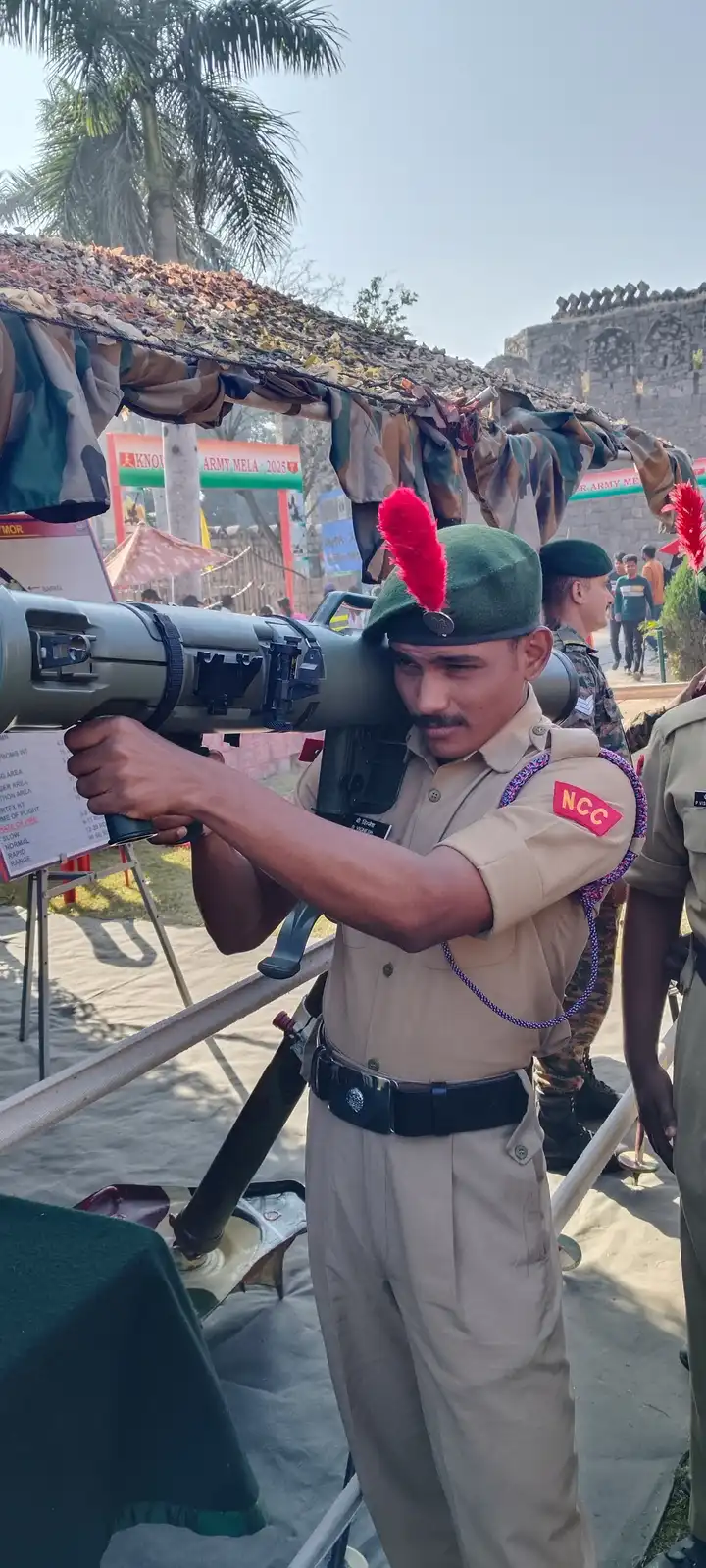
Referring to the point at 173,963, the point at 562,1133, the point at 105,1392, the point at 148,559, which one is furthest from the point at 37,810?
the point at 148,559

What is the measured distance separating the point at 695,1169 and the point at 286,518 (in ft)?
49.4

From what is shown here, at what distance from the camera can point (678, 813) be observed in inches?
80.6

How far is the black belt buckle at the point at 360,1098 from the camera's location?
61.7 inches

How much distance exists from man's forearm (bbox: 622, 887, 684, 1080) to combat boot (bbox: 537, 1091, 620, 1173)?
165cm

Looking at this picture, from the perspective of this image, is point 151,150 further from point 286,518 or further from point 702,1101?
point 702,1101

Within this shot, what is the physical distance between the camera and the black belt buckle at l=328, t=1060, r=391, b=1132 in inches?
61.7

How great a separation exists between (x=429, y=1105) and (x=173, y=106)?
593 inches

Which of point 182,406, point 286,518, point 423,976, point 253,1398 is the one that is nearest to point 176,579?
point 286,518

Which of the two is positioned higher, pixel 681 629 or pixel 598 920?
pixel 681 629

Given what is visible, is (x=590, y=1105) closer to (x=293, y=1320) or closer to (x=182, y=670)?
(x=293, y=1320)

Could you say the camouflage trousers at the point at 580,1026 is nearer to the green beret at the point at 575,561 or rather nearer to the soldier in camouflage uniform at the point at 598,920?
the soldier in camouflage uniform at the point at 598,920

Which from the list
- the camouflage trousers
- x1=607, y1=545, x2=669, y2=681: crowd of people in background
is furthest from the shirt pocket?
x1=607, y1=545, x2=669, y2=681: crowd of people in background

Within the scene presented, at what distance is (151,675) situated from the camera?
122cm

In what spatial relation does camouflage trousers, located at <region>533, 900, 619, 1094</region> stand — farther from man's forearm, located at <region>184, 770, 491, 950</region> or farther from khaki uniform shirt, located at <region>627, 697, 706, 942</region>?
man's forearm, located at <region>184, 770, 491, 950</region>
